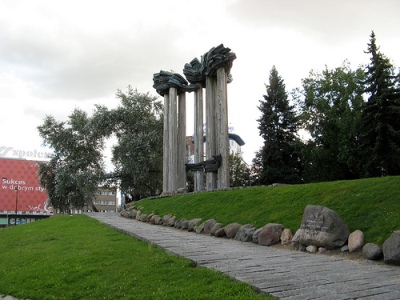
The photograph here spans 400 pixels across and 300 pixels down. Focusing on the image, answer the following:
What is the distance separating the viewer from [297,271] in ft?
23.4

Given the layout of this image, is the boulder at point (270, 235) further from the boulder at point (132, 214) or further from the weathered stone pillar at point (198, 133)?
the weathered stone pillar at point (198, 133)

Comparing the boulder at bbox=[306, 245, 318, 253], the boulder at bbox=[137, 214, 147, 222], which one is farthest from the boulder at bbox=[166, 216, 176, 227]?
the boulder at bbox=[306, 245, 318, 253]

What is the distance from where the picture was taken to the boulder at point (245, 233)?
38.3 feet

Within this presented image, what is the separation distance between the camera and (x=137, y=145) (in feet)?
114

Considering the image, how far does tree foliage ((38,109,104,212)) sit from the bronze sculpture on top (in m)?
10.2

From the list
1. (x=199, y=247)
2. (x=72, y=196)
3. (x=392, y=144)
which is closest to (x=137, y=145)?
(x=72, y=196)

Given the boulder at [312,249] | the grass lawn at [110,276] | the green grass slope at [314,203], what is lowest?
the grass lawn at [110,276]

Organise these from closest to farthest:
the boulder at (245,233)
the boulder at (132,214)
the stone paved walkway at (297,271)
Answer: the stone paved walkway at (297,271) < the boulder at (245,233) < the boulder at (132,214)

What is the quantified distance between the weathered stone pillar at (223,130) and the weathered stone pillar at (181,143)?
568 centimetres

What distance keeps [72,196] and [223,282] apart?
34.6 m

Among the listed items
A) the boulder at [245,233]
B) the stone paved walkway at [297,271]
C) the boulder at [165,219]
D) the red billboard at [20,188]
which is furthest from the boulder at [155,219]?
the red billboard at [20,188]

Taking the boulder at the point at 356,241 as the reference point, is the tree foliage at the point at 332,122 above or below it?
above

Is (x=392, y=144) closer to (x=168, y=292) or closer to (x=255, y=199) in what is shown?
(x=255, y=199)

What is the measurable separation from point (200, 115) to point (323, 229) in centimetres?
2126
